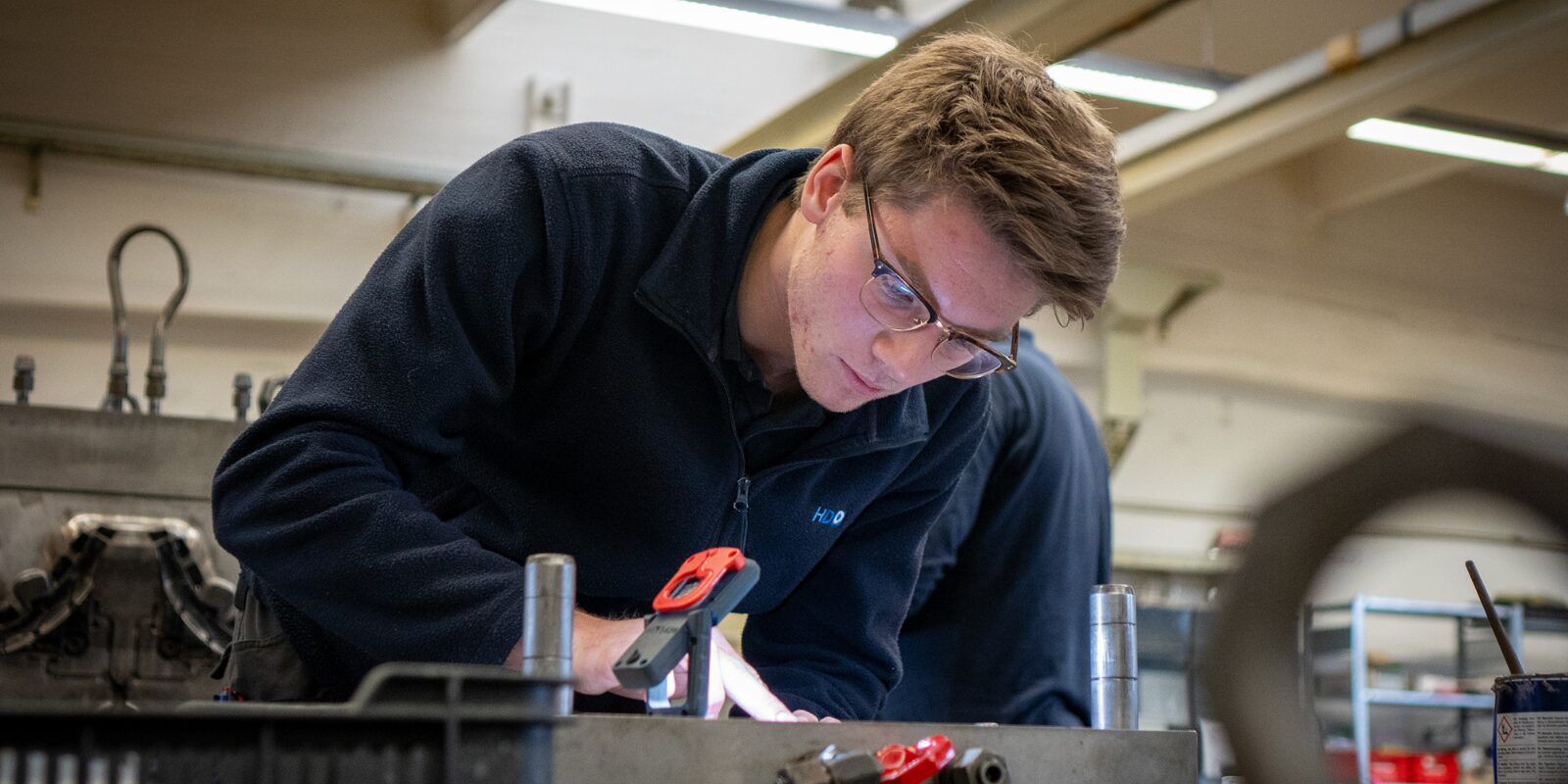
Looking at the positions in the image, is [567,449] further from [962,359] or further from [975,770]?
[975,770]

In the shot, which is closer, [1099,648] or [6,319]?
[1099,648]

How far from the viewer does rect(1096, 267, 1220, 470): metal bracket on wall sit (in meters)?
6.05

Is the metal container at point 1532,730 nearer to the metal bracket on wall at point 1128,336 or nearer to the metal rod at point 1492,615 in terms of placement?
the metal rod at point 1492,615

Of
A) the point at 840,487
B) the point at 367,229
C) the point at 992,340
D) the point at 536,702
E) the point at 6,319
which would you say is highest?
the point at 367,229

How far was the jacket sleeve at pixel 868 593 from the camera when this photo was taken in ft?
4.43

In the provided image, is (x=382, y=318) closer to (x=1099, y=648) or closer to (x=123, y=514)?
(x=1099, y=648)

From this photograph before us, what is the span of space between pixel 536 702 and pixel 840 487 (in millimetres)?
671

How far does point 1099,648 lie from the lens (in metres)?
1.07

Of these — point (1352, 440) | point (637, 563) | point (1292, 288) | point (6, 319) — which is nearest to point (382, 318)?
point (637, 563)

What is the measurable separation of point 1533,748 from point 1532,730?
0.01 meters

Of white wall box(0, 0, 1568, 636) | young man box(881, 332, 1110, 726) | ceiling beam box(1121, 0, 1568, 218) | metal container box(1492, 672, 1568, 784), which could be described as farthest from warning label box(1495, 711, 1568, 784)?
white wall box(0, 0, 1568, 636)

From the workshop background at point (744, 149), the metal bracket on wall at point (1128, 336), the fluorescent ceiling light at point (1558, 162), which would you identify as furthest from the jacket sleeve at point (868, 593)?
the metal bracket on wall at point (1128, 336)

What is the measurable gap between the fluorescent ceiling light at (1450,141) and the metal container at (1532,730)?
3919 millimetres

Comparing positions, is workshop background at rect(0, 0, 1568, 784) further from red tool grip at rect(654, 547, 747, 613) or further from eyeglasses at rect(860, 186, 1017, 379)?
red tool grip at rect(654, 547, 747, 613)
